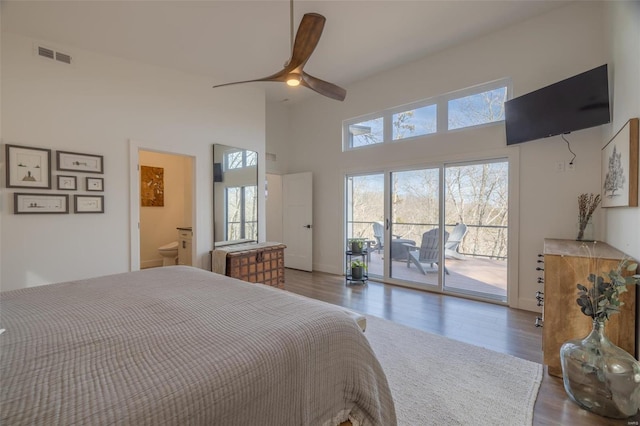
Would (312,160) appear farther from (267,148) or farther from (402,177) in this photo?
(402,177)

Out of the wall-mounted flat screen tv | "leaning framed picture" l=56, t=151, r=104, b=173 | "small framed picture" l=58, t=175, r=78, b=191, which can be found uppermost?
the wall-mounted flat screen tv

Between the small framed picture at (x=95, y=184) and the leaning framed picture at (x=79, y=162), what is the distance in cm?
11

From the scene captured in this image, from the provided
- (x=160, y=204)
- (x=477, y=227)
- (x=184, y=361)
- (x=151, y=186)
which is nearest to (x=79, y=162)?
(x=151, y=186)

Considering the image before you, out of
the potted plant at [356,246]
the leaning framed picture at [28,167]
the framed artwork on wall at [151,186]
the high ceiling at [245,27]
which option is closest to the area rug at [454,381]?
the potted plant at [356,246]

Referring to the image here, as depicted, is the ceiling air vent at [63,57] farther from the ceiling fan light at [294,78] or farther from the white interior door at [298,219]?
the white interior door at [298,219]

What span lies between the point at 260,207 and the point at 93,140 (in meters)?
2.44

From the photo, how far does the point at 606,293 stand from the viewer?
5.40 feet

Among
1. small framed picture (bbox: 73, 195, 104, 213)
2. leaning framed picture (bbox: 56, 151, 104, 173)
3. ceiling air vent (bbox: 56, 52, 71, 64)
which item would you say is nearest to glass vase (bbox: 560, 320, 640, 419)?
small framed picture (bbox: 73, 195, 104, 213)

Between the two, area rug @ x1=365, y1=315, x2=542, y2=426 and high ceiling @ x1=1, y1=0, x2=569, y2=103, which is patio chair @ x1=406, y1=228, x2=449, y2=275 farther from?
high ceiling @ x1=1, y1=0, x2=569, y2=103

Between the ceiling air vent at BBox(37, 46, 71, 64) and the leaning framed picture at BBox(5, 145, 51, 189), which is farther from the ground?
the ceiling air vent at BBox(37, 46, 71, 64)

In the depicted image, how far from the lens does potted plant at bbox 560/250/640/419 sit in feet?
5.20

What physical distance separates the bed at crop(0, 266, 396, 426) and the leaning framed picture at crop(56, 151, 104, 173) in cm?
218

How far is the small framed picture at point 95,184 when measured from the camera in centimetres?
324

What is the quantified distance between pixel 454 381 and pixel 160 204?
595 cm
